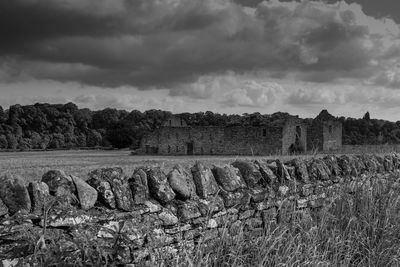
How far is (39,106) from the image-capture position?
58625 millimetres

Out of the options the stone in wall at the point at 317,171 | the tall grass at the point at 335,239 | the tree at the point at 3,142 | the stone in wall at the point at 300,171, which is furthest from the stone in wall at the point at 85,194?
the tree at the point at 3,142

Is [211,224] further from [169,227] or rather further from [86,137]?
[86,137]

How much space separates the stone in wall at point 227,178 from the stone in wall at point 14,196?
237 centimetres

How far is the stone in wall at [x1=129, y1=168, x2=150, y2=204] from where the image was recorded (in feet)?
14.2

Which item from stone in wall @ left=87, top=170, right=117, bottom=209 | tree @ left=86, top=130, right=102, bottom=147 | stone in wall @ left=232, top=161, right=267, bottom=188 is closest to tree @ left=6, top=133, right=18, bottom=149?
tree @ left=86, top=130, right=102, bottom=147

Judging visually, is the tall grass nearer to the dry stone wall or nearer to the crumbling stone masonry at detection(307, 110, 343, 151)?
the dry stone wall

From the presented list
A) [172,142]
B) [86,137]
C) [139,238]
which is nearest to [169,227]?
[139,238]

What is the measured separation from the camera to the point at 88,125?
63750 mm

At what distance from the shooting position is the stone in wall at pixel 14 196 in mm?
3514

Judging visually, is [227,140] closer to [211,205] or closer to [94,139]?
[94,139]

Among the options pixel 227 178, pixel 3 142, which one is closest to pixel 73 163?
pixel 227 178

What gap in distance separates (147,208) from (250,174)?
1.86 metres

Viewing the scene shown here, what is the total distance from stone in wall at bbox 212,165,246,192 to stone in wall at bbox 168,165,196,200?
490 mm

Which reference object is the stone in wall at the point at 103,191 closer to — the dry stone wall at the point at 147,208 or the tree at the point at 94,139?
the dry stone wall at the point at 147,208
